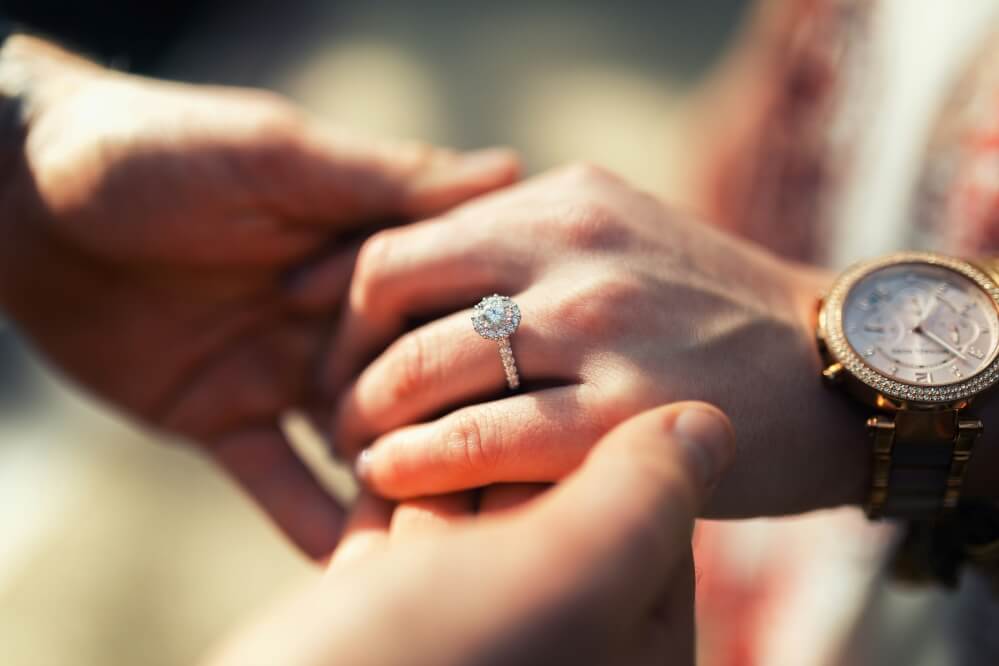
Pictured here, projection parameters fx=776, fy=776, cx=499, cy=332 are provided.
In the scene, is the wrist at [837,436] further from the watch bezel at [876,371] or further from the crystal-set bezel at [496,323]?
the crystal-set bezel at [496,323]

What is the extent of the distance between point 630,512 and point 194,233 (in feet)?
2.78

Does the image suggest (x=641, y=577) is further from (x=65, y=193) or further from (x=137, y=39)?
(x=137, y=39)

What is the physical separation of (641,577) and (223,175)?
0.84 metres

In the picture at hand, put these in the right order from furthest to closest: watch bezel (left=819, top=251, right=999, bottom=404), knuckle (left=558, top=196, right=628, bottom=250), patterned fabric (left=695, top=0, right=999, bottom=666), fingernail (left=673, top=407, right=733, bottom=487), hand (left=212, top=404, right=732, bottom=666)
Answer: patterned fabric (left=695, top=0, right=999, bottom=666), knuckle (left=558, top=196, right=628, bottom=250), watch bezel (left=819, top=251, right=999, bottom=404), fingernail (left=673, top=407, right=733, bottom=487), hand (left=212, top=404, right=732, bottom=666)

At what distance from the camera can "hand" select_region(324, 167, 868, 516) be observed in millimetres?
817

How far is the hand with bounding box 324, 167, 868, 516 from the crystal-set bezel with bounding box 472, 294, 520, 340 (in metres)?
0.01

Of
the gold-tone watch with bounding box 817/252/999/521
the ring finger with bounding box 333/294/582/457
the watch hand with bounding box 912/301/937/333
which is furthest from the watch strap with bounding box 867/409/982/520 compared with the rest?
the ring finger with bounding box 333/294/582/457

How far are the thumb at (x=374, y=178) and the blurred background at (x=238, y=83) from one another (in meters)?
0.96

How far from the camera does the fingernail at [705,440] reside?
0.62m

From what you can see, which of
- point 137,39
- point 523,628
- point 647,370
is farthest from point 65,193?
point 137,39

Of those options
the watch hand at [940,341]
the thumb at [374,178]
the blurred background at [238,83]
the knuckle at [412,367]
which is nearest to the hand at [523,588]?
the knuckle at [412,367]

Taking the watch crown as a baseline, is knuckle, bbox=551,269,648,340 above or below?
above

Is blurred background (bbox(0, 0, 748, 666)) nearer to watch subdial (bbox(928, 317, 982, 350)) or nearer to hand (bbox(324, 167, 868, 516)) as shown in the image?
hand (bbox(324, 167, 868, 516))

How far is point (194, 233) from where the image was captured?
1128mm
